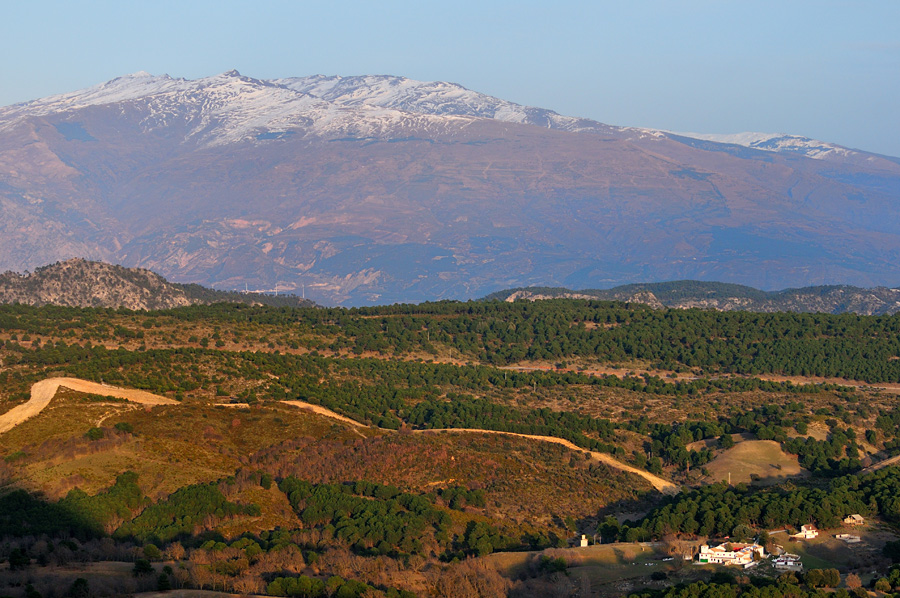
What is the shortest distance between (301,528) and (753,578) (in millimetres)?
23860

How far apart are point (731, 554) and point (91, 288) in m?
133

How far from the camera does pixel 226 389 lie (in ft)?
289

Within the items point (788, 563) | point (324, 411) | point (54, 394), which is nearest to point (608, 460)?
point (324, 411)

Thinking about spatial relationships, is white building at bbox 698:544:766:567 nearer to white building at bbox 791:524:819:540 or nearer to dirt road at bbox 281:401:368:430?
white building at bbox 791:524:819:540

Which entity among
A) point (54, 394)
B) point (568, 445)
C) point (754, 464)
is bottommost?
point (568, 445)

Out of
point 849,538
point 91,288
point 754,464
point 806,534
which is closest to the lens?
point 849,538

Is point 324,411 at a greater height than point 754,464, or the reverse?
point 324,411

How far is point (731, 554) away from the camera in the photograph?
5209cm

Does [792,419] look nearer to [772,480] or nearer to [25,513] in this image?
[772,480]

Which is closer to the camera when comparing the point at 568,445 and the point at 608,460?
the point at 608,460

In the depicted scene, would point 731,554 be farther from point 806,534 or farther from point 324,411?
point 324,411

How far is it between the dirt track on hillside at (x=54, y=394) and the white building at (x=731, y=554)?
138ft

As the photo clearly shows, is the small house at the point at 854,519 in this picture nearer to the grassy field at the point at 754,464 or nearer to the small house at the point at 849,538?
the small house at the point at 849,538

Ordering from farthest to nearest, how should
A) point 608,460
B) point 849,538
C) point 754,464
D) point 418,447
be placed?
point 608,460 < point 754,464 < point 418,447 < point 849,538
